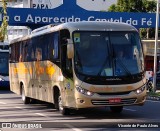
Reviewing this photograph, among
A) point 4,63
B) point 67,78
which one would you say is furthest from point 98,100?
point 4,63

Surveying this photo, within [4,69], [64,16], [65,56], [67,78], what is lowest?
[4,69]

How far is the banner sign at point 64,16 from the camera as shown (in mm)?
31969

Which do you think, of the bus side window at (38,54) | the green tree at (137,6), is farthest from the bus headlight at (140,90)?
the green tree at (137,6)

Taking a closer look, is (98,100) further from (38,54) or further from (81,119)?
(38,54)

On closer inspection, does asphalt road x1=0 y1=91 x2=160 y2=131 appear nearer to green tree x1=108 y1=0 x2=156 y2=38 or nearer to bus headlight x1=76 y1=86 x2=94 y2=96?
bus headlight x1=76 y1=86 x2=94 y2=96

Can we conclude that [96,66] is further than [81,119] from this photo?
No

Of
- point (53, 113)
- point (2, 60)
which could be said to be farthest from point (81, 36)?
point (2, 60)

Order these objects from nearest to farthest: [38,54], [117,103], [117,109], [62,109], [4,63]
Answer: [117,103], [62,109], [117,109], [38,54], [4,63]

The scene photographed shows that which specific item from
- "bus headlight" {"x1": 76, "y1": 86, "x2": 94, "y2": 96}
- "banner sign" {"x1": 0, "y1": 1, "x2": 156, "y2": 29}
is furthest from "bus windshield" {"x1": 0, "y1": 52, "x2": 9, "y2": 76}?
"bus headlight" {"x1": 76, "y1": 86, "x2": 94, "y2": 96}

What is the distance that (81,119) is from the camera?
1480 centimetres

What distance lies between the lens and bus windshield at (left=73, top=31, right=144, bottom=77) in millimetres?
14508

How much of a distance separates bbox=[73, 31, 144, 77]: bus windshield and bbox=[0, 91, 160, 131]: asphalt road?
1.43m

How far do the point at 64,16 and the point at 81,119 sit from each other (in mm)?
19222

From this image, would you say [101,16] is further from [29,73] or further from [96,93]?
[96,93]
